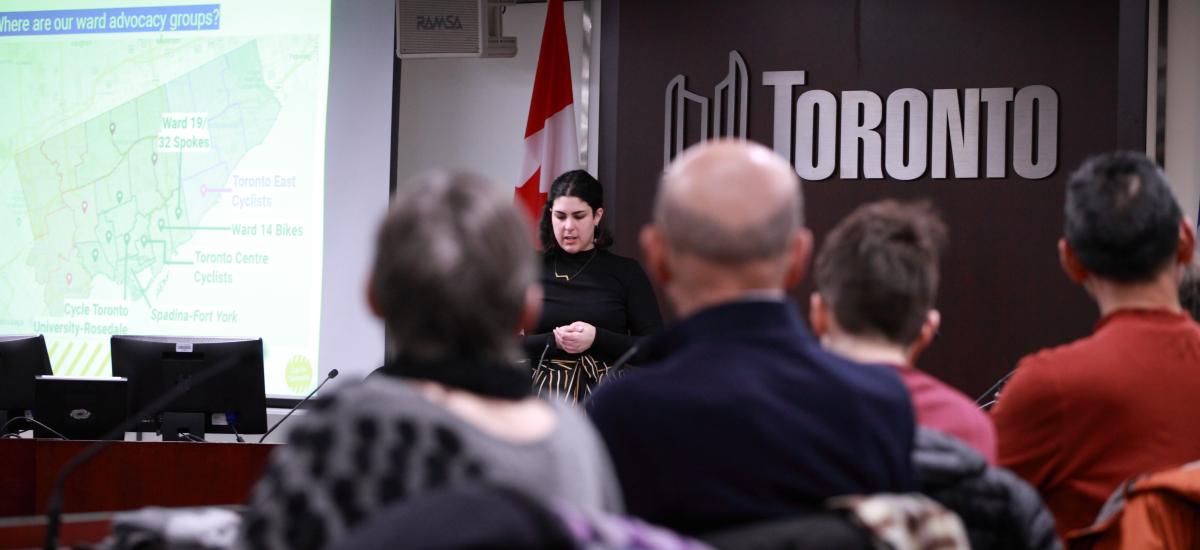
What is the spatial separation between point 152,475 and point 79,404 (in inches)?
15.2

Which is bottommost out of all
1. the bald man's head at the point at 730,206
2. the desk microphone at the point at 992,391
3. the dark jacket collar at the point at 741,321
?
the desk microphone at the point at 992,391

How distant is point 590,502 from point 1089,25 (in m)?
4.08

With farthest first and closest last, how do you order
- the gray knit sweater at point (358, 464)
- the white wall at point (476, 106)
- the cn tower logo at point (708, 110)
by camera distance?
the white wall at point (476, 106) < the cn tower logo at point (708, 110) < the gray knit sweater at point (358, 464)

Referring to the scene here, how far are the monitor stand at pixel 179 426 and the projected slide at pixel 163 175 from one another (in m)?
0.99

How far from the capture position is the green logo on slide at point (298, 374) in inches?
184

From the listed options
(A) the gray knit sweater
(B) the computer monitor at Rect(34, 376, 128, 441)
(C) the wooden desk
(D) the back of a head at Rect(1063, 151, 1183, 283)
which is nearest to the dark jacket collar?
(A) the gray knit sweater

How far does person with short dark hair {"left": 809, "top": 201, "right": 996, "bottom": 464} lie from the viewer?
1537 mm

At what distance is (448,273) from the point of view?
1004 mm

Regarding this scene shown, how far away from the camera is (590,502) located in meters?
1.06

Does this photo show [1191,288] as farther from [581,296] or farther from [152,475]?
[152,475]

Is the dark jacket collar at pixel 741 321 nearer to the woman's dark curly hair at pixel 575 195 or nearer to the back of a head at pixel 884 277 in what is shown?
the back of a head at pixel 884 277

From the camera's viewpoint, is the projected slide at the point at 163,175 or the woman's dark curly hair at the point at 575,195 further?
the projected slide at the point at 163,175

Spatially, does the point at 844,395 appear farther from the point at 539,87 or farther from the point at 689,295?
the point at 539,87

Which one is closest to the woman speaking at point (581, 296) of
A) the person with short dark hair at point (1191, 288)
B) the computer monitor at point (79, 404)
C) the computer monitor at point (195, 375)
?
the computer monitor at point (195, 375)
